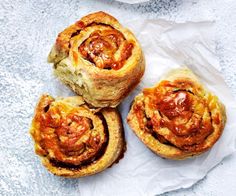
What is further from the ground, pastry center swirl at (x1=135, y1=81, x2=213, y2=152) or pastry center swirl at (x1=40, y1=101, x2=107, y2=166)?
pastry center swirl at (x1=135, y1=81, x2=213, y2=152)

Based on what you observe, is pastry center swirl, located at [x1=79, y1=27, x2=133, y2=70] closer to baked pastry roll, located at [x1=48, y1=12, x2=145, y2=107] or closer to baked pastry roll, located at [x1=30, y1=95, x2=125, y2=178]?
baked pastry roll, located at [x1=48, y1=12, x2=145, y2=107]

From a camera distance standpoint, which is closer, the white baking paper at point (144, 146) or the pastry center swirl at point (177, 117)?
the pastry center swirl at point (177, 117)

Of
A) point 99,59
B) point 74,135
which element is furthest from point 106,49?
point 74,135

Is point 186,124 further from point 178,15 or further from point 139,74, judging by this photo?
point 178,15

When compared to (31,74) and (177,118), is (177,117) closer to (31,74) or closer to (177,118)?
(177,118)

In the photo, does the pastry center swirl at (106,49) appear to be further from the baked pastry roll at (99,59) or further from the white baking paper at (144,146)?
the white baking paper at (144,146)

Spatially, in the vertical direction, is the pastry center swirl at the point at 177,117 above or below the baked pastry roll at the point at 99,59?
below

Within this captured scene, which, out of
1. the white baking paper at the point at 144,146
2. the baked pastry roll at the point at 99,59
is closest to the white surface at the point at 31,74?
the white baking paper at the point at 144,146

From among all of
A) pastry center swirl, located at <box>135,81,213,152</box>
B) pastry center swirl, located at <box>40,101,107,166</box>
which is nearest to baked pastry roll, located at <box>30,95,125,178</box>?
pastry center swirl, located at <box>40,101,107,166</box>
